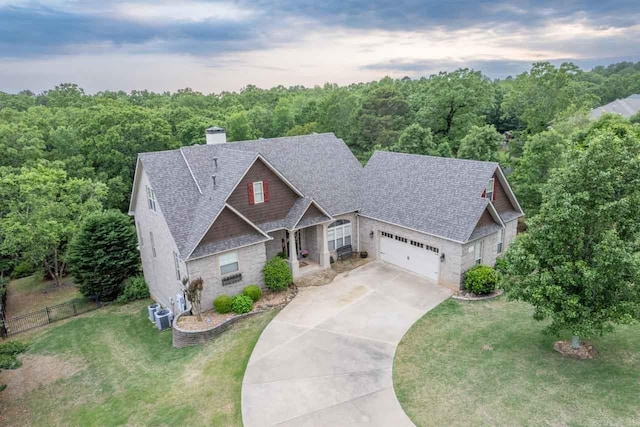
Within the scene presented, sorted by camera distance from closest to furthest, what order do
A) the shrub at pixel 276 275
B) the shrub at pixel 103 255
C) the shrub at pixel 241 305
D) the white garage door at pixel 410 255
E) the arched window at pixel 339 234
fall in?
1. the shrub at pixel 241 305
2. the shrub at pixel 276 275
3. the white garage door at pixel 410 255
4. the shrub at pixel 103 255
5. the arched window at pixel 339 234

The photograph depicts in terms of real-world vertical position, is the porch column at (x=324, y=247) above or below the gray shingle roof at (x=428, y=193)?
below

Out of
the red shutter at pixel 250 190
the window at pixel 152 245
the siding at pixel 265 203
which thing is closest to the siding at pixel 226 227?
the siding at pixel 265 203

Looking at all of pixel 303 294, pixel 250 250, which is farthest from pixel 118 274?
pixel 303 294

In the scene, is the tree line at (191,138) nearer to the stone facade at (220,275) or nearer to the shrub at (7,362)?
the stone facade at (220,275)

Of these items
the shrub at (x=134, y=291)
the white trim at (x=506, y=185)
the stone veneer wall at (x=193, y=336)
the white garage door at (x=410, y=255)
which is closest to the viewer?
the stone veneer wall at (x=193, y=336)

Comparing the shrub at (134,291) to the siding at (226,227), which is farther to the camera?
the shrub at (134,291)
